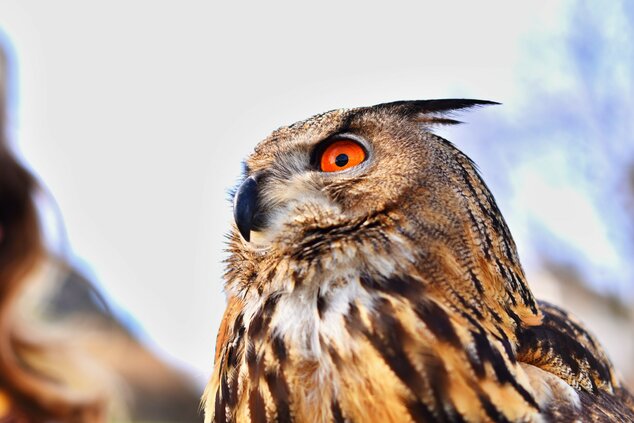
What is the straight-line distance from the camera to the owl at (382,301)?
0.99m

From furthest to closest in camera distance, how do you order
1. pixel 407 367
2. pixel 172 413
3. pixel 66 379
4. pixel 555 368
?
pixel 172 413 < pixel 66 379 < pixel 555 368 < pixel 407 367

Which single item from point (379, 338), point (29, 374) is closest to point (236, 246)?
point (379, 338)

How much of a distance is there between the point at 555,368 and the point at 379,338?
366mm

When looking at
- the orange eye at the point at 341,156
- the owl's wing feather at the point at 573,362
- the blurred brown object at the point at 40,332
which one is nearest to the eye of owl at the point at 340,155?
the orange eye at the point at 341,156

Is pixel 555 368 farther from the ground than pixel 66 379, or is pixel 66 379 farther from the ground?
pixel 66 379

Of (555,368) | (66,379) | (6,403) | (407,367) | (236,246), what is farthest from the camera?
(66,379)

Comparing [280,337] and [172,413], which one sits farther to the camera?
[172,413]

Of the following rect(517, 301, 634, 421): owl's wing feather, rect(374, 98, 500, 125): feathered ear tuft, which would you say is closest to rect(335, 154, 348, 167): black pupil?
rect(374, 98, 500, 125): feathered ear tuft

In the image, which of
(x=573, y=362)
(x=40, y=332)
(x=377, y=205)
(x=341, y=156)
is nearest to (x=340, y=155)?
(x=341, y=156)

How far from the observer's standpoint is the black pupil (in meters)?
1.32

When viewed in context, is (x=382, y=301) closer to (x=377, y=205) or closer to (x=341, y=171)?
(x=377, y=205)

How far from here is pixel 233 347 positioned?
117 centimetres

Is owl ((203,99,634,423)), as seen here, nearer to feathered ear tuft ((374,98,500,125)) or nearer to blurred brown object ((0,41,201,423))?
feathered ear tuft ((374,98,500,125))

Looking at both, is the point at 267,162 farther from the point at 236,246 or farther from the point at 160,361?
the point at 160,361
